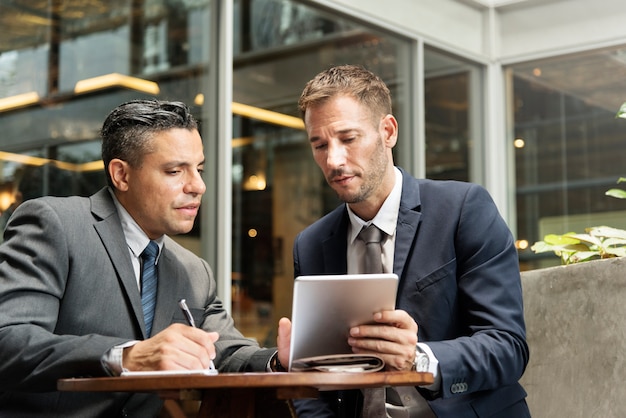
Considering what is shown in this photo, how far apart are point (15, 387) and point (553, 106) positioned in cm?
592

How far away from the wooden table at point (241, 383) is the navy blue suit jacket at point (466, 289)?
0.49 meters

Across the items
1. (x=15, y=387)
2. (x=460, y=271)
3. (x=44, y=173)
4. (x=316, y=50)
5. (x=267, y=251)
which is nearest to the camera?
(x=15, y=387)

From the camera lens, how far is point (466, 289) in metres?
2.66

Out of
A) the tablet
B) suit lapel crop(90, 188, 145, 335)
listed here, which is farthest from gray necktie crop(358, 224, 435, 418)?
suit lapel crop(90, 188, 145, 335)

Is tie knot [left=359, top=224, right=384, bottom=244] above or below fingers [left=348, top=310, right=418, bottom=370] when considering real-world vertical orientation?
above

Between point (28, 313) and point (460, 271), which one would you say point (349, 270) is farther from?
point (28, 313)

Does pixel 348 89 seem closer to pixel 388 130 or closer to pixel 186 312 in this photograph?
pixel 388 130

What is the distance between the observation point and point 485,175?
7.93 meters

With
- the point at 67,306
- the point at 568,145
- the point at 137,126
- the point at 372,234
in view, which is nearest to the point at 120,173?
the point at 137,126

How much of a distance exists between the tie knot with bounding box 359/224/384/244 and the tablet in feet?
1.90

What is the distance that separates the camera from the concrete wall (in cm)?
315

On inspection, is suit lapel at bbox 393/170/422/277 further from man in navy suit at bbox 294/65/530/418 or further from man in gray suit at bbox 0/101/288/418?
man in gray suit at bbox 0/101/288/418

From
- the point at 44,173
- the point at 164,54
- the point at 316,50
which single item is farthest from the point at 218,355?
the point at 316,50

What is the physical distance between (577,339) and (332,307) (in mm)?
1368
